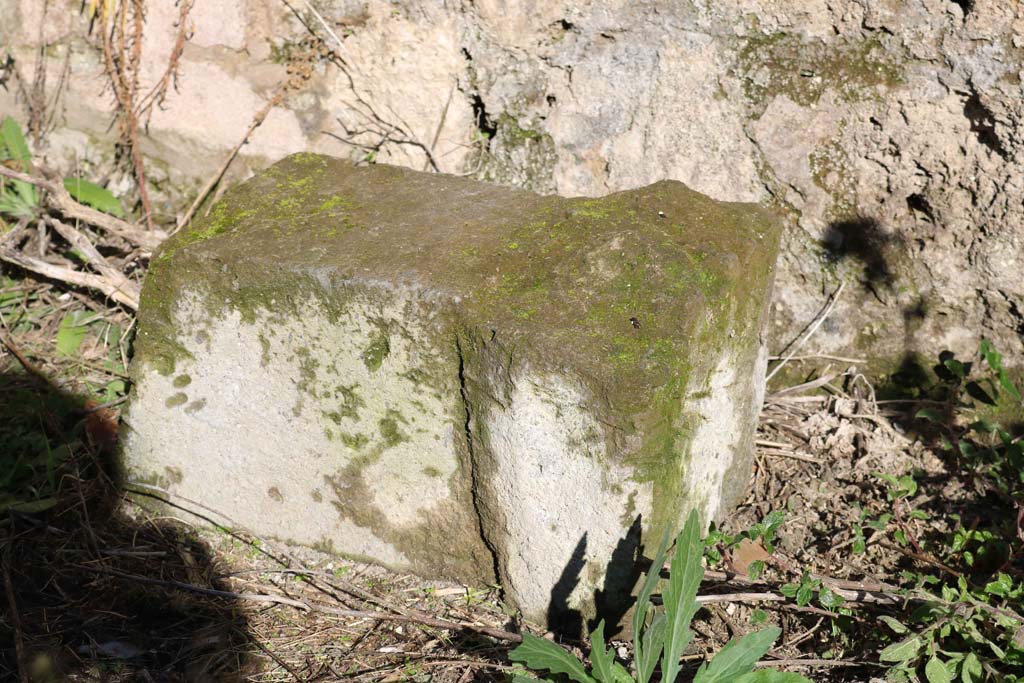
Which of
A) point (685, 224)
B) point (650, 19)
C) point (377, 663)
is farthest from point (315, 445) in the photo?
point (650, 19)

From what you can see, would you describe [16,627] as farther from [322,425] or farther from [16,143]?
[16,143]

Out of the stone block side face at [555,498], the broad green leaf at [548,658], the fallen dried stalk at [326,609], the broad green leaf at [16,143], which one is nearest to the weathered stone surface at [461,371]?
the stone block side face at [555,498]

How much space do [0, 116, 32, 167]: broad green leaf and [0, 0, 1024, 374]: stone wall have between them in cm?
12

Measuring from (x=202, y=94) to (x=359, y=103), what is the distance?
1.69 ft

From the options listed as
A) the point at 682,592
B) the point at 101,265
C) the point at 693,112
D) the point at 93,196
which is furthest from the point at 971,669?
the point at 93,196

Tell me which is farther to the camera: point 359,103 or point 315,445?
point 359,103

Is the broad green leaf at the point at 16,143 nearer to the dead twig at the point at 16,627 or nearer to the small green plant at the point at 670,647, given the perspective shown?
the dead twig at the point at 16,627

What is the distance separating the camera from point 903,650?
1.86 meters

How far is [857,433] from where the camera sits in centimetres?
252

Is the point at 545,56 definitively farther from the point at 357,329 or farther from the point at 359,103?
the point at 357,329

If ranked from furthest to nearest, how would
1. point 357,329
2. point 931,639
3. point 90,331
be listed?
1. point 90,331
2. point 357,329
3. point 931,639

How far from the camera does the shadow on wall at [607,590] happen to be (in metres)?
1.90

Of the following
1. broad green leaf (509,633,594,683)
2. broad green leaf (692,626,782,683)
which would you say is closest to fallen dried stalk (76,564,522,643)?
broad green leaf (509,633,594,683)

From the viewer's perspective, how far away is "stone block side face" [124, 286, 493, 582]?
6.55 ft
